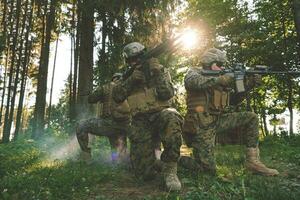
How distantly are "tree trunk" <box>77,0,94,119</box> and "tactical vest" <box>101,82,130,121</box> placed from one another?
428 centimetres

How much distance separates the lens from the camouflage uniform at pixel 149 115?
17.4 feet

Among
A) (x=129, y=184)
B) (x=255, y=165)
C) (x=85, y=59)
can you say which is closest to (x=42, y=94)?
(x=85, y=59)

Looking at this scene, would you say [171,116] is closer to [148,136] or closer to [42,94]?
[148,136]

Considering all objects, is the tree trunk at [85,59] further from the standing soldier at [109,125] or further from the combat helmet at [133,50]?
the combat helmet at [133,50]

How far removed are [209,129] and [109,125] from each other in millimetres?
2451

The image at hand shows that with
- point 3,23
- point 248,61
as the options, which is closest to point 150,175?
point 248,61

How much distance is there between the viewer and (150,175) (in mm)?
5582

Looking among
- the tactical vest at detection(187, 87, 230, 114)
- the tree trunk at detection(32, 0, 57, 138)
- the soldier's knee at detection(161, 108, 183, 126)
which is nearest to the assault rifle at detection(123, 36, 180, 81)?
the soldier's knee at detection(161, 108, 183, 126)

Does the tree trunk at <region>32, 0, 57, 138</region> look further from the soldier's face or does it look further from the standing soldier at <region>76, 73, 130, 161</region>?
the soldier's face

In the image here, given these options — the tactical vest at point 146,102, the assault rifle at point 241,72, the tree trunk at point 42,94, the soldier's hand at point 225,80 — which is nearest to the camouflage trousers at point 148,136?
the tactical vest at point 146,102

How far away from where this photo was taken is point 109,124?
25.4 feet

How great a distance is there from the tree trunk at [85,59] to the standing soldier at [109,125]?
14.0 ft

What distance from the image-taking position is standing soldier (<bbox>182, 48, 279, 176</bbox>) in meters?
5.97

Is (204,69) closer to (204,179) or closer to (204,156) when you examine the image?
(204,156)
